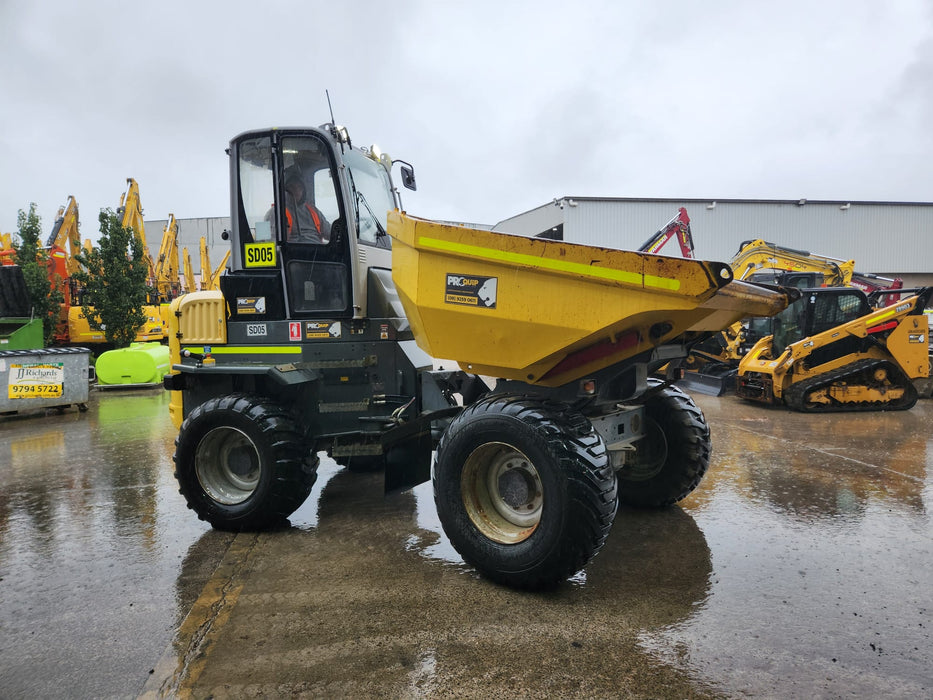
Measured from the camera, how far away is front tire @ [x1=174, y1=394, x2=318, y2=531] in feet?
13.1

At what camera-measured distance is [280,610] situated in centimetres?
301

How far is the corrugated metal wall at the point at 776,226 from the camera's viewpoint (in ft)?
83.7

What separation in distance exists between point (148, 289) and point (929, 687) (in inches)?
714

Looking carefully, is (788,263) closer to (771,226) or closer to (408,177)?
(408,177)

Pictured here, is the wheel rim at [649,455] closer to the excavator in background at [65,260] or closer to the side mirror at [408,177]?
the side mirror at [408,177]

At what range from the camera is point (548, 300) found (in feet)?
10.1

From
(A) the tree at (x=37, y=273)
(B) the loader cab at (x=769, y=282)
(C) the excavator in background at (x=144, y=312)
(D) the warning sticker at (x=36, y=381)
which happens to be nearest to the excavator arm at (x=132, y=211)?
(C) the excavator in background at (x=144, y=312)

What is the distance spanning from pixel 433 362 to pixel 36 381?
323 inches

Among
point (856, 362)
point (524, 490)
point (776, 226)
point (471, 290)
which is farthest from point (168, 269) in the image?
point (776, 226)

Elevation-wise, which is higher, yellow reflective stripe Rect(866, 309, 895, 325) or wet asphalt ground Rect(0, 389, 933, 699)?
yellow reflective stripe Rect(866, 309, 895, 325)

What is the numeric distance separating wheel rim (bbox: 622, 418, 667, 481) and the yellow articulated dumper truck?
0.04 ft

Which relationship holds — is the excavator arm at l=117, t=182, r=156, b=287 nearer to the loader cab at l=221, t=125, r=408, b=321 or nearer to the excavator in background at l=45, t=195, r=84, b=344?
the excavator in background at l=45, t=195, r=84, b=344

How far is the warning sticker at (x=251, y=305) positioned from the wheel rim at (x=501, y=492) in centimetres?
217

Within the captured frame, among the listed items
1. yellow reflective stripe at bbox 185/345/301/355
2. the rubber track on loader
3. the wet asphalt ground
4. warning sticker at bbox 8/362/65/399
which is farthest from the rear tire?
warning sticker at bbox 8/362/65/399
